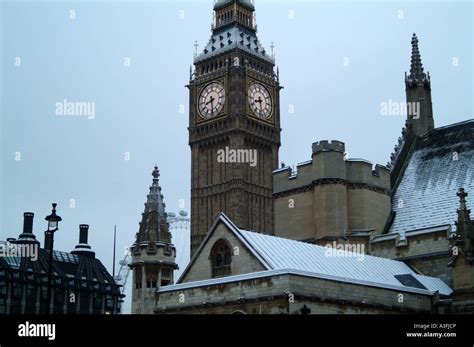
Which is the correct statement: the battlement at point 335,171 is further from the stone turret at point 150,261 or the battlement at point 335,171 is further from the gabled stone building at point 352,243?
the stone turret at point 150,261

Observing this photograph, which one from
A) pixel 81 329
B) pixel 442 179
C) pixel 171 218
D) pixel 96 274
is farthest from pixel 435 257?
pixel 171 218

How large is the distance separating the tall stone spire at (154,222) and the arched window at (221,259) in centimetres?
643

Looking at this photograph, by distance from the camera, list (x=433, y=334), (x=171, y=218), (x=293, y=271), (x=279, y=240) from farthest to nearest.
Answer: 1. (x=171, y=218)
2. (x=279, y=240)
3. (x=293, y=271)
4. (x=433, y=334)

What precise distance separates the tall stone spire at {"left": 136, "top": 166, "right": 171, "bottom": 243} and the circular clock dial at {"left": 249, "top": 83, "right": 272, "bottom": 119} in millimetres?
58940

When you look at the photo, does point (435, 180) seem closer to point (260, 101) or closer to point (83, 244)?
point (260, 101)

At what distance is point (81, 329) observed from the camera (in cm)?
1852

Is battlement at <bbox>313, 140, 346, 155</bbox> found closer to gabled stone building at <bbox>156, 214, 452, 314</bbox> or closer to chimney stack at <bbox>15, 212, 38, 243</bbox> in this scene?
gabled stone building at <bbox>156, 214, 452, 314</bbox>

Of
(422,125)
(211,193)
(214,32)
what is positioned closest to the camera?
(422,125)

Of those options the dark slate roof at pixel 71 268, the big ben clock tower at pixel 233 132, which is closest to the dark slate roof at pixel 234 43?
the big ben clock tower at pixel 233 132

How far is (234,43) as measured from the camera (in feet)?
354

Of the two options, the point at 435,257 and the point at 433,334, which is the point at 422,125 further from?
the point at 433,334

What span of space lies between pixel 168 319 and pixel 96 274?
102m

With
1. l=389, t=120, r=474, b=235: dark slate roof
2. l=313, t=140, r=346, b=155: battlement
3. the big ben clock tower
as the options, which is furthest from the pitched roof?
the big ben clock tower

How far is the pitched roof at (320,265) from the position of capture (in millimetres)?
38625
